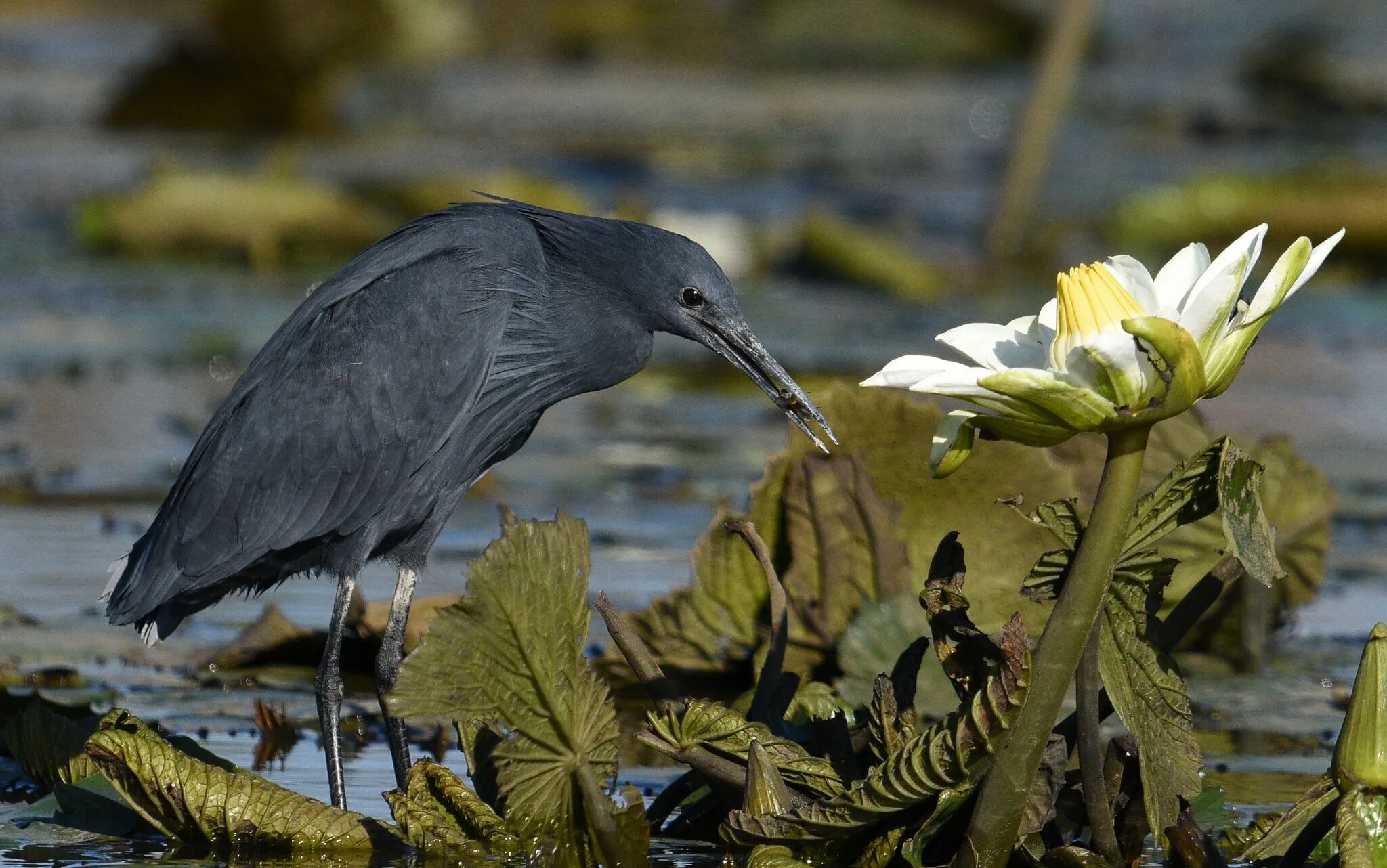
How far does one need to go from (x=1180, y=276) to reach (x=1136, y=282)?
10 centimetres

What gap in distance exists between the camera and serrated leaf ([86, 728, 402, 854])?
2836mm

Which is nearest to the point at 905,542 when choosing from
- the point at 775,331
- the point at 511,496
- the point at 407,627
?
the point at 407,627

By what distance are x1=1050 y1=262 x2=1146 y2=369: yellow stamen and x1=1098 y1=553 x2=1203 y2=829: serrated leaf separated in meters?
0.39

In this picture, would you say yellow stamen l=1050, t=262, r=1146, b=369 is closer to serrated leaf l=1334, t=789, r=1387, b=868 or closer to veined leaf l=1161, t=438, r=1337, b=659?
serrated leaf l=1334, t=789, r=1387, b=868

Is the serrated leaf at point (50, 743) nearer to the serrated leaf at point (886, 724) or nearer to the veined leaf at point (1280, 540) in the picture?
the serrated leaf at point (886, 724)

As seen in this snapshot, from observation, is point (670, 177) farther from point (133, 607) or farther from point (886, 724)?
point (886, 724)

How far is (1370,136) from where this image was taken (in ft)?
54.0

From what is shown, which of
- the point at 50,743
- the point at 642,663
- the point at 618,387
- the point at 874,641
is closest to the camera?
the point at 642,663

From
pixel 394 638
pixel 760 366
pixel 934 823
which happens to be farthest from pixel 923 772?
pixel 394 638

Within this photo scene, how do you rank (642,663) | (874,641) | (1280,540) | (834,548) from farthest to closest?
(1280,540), (834,548), (874,641), (642,663)

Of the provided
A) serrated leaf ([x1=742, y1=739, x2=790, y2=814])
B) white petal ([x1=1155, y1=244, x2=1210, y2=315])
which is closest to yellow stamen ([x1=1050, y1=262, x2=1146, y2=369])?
white petal ([x1=1155, y1=244, x2=1210, y2=315])

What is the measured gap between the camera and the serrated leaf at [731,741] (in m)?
2.72

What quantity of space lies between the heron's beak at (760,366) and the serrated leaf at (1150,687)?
84 cm

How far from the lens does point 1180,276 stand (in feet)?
8.14
